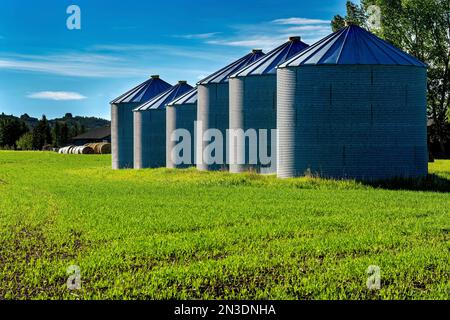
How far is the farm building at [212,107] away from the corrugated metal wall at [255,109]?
7.66 ft

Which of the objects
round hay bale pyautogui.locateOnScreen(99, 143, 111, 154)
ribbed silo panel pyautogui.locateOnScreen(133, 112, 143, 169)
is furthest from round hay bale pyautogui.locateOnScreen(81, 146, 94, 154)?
ribbed silo panel pyautogui.locateOnScreen(133, 112, 143, 169)

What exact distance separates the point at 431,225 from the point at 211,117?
19946 millimetres

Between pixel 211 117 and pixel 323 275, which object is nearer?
pixel 323 275

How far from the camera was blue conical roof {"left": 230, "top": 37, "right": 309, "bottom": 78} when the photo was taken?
93.9 feet

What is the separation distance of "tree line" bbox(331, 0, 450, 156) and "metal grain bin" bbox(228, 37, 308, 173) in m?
18.4

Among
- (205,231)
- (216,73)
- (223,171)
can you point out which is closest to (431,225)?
(205,231)

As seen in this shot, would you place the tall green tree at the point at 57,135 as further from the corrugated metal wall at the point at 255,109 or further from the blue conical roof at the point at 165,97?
the corrugated metal wall at the point at 255,109

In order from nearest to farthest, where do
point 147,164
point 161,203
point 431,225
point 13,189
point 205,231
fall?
point 205,231, point 431,225, point 161,203, point 13,189, point 147,164

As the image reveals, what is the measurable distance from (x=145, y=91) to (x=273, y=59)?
1576 centimetres

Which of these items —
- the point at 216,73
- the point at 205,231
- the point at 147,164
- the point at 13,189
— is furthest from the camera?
the point at 147,164

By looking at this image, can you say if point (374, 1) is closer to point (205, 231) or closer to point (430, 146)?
point (430, 146)

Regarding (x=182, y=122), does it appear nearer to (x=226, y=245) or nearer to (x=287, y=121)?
(x=287, y=121)

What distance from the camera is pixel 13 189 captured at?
2302 centimetres

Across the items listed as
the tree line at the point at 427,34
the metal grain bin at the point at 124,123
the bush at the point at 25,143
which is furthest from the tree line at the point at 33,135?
the tree line at the point at 427,34
